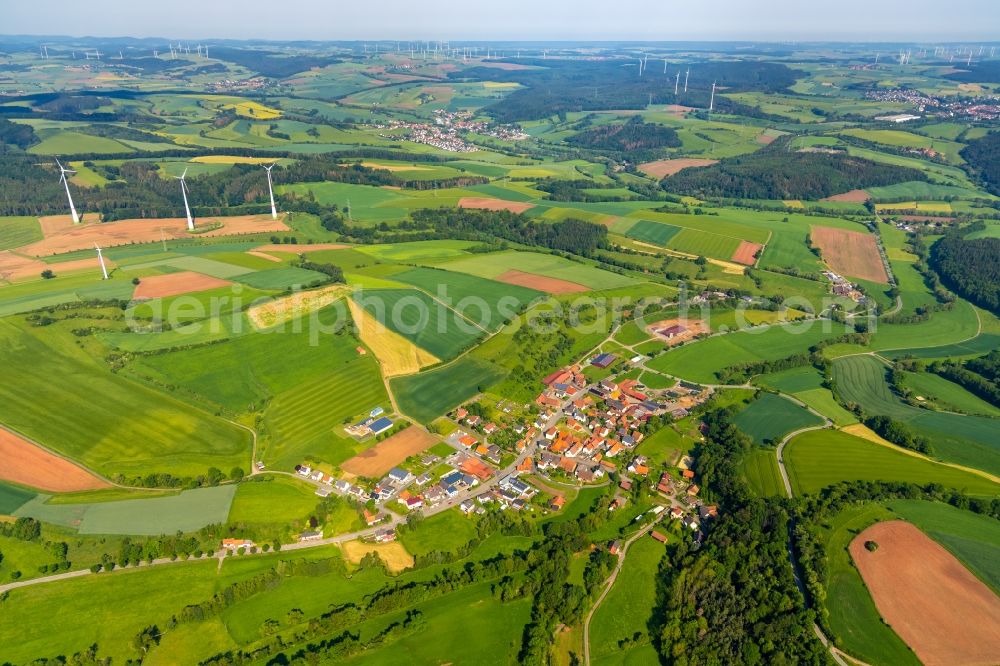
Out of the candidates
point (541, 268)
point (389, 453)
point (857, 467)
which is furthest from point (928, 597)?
point (541, 268)

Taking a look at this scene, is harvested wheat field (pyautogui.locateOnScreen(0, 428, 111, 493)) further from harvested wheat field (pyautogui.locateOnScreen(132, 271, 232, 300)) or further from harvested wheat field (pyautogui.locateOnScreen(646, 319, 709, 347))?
harvested wheat field (pyautogui.locateOnScreen(646, 319, 709, 347))

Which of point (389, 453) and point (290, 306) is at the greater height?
point (290, 306)

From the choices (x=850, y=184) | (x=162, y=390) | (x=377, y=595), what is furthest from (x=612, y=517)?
(x=850, y=184)

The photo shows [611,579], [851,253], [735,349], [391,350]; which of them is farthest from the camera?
[851,253]

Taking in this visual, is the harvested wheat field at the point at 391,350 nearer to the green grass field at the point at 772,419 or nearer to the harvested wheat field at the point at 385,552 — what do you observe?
the harvested wheat field at the point at 385,552

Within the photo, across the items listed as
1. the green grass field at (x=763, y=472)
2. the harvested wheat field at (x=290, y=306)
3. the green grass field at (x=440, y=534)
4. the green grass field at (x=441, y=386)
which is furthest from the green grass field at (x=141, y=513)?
the green grass field at (x=763, y=472)

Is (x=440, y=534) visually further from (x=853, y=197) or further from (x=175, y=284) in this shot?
(x=853, y=197)

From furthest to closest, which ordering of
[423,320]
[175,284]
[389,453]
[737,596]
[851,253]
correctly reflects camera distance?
1. [851,253]
2. [175,284]
3. [423,320]
4. [389,453]
5. [737,596]
